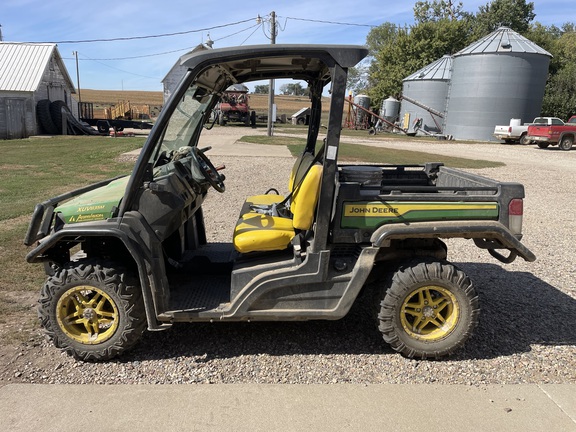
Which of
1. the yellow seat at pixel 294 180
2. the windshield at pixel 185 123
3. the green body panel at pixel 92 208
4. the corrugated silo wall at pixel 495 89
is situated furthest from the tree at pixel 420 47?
the green body panel at pixel 92 208

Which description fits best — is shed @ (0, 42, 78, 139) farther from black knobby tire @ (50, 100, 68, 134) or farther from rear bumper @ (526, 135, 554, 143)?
rear bumper @ (526, 135, 554, 143)

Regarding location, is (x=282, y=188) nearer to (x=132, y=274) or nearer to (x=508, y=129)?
(x=132, y=274)

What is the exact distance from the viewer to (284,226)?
12.1 feet

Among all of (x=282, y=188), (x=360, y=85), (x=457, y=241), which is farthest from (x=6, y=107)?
(x=360, y=85)

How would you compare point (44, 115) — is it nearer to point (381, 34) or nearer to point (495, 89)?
point (495, 89)

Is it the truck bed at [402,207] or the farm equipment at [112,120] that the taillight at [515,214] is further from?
the farm equipment at [112,120]

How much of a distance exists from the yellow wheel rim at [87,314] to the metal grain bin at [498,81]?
1314 inches

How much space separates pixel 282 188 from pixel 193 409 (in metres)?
8.20

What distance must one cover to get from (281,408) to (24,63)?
1250 inches

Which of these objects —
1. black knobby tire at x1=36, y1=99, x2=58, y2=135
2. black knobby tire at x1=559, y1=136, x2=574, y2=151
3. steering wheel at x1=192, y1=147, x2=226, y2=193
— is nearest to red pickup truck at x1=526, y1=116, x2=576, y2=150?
black knobby tire at x1=559, y1=136, x2=574, y2=151

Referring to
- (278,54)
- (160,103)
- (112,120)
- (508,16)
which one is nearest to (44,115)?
(112,120)

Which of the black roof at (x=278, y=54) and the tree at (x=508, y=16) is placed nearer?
the black roof at (x=278, y=54)

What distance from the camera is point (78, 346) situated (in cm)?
338

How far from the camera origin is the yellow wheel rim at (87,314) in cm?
336
